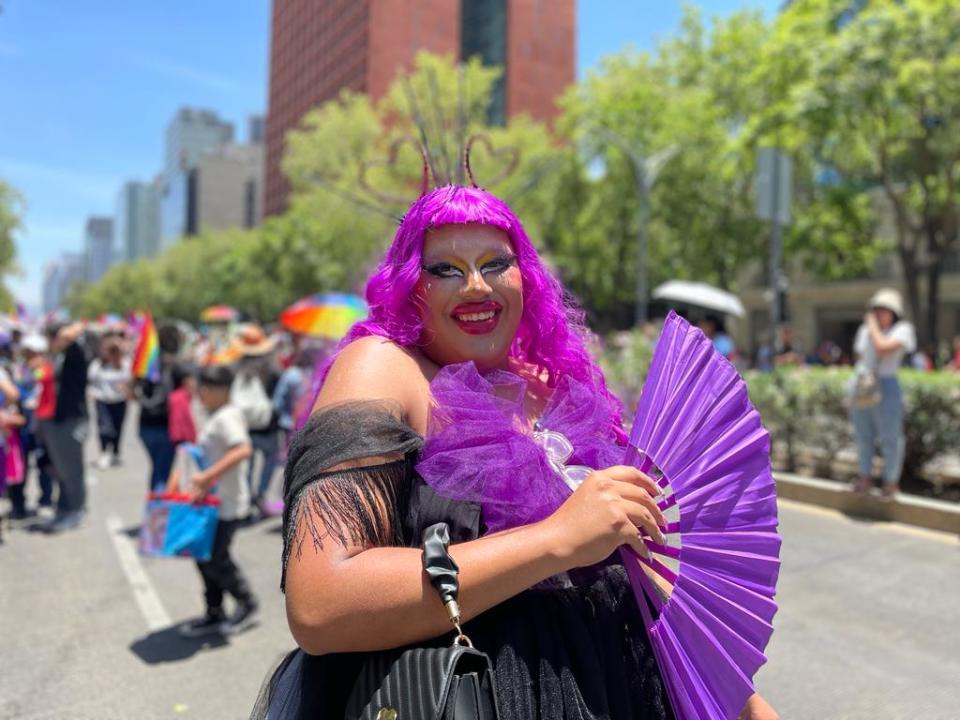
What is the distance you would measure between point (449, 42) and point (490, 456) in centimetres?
7472

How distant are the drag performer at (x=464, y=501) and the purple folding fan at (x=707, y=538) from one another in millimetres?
68

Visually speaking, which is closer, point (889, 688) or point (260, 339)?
point (889, 688)

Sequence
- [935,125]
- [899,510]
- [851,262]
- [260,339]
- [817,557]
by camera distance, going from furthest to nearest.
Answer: [851,262]
[935,125]
[260,339]
[899,510]
[817,557]

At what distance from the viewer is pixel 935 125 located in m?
15.1

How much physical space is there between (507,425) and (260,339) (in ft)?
21.9

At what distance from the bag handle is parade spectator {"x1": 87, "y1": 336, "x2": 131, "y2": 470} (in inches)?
349

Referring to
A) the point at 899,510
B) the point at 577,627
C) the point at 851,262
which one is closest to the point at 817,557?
the point at 899,510

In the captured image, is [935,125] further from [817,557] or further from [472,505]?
[472,505]

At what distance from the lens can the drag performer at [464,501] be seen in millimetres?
1171

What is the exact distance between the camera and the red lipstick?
1.44m

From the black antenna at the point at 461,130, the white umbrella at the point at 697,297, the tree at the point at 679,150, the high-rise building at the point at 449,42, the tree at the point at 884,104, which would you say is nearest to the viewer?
the black antenna at the point at 461,130

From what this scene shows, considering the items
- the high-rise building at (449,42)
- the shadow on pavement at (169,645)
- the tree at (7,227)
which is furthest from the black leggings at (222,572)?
the high-rise building at (449,42)

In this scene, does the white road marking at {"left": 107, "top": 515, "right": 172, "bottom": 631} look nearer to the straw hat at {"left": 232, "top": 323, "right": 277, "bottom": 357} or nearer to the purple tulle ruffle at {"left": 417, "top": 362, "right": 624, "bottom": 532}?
the straw hat at {"left": 232, "top": 323, "right": 277, "bottom": 357}

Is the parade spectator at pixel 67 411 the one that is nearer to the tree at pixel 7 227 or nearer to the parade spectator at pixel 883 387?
the parade spectator at pixel 883 387
